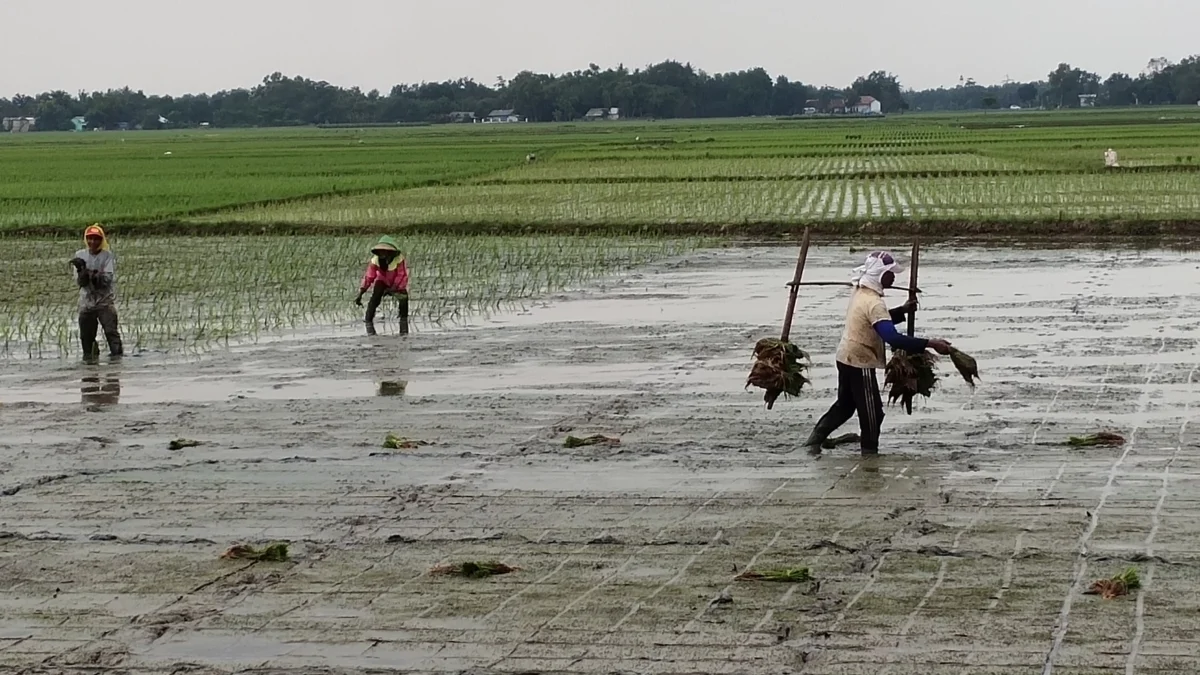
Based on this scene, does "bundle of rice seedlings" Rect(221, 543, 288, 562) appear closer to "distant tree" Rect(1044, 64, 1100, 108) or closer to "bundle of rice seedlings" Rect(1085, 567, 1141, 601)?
"bundle of rice seedlings" Rect(1085, 567, 1141, 601)

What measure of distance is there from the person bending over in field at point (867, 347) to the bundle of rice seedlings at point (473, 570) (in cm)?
251

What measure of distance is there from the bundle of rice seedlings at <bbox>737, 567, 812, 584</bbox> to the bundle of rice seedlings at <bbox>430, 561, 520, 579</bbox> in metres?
0.81

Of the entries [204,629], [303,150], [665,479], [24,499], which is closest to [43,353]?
[24,499]

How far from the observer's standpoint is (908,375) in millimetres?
7555

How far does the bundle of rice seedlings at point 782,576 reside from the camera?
5.25 m

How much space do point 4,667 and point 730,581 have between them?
2229 millimetres

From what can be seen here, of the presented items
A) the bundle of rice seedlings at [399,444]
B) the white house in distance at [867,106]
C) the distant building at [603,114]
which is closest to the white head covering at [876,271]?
the bundle of rice seedlings at [399,444]

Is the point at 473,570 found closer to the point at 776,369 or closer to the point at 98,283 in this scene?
the point at 776,369

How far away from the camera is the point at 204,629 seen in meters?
4.91

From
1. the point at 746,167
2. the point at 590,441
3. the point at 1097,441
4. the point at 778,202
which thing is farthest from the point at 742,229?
the point at 746,167

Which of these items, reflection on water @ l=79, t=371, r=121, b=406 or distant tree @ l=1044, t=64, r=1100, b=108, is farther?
distant tree @ l=1044, t=64, r=1100, b=108

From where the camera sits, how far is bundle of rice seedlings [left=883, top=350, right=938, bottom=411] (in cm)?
757

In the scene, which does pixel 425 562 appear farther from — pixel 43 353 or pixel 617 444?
pixel 43 353

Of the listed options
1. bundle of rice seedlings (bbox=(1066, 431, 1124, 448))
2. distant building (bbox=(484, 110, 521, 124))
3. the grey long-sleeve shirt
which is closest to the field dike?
the grey long-sleeve shirt
